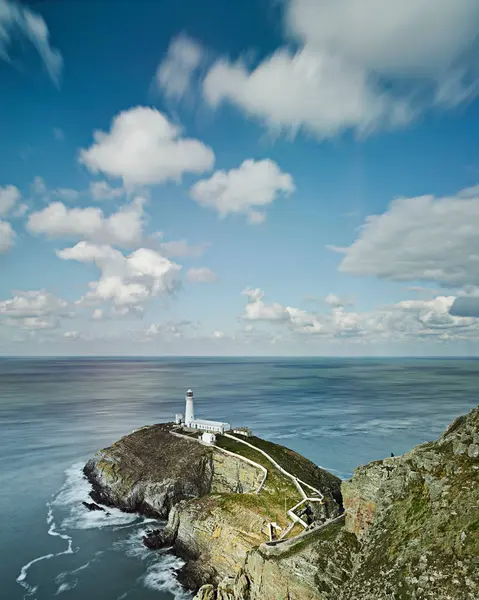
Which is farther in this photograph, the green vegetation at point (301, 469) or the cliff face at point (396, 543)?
the green vegetation at point (301, 469)

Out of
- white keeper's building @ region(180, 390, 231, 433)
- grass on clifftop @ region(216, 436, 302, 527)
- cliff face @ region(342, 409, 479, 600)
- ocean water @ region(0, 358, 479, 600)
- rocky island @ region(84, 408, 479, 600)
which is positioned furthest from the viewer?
white keeper's building @ region(180, 390, 231, 433)

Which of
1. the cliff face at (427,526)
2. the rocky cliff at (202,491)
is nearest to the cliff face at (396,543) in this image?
the cliff face at (427,526)

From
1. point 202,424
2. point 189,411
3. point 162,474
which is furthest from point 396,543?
point 189,411

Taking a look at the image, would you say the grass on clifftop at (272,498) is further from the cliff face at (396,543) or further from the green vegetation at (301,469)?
the cliff face at (396,543)

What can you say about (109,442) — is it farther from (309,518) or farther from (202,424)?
(309,518)

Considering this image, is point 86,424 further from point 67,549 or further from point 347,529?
point 347,529

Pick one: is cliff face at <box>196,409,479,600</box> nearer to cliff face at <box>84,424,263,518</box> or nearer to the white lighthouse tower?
cliff face at <box>84,424,263,518</box>

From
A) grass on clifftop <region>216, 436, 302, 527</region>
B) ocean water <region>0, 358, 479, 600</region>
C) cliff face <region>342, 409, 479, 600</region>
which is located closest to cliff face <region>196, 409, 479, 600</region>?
cliff face <region>342, 409, 479, 600</region>
